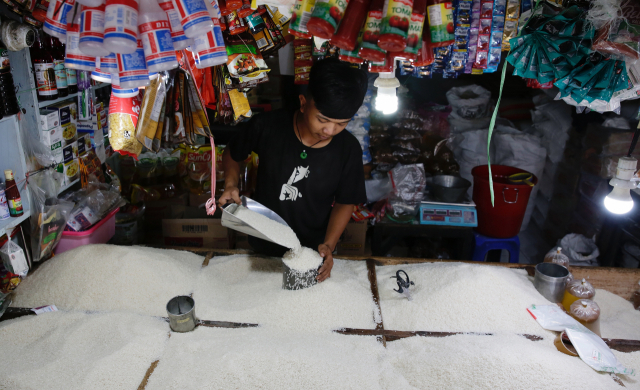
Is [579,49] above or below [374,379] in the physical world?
above

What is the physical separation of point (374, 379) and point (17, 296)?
134cm

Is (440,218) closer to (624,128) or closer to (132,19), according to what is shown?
(624,128)

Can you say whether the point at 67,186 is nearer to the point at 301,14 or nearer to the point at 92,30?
the point at 92,30

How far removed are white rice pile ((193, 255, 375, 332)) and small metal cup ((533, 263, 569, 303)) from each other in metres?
0.66

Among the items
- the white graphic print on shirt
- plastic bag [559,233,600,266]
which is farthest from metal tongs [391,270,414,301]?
plastic bag [559,233,600,266]

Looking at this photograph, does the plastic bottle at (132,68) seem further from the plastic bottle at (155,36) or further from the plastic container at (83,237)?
the plastic container at (83,237)

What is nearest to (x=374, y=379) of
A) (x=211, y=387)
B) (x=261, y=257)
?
(x=211, y=387)

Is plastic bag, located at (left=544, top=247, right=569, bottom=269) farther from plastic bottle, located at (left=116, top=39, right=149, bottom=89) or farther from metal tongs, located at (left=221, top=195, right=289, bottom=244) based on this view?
plastic bottle, located at (left=116, top=39, right=149, bottom=89)

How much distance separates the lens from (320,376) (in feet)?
3.87

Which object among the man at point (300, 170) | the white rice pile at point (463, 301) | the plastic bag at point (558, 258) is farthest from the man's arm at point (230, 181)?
the plastic bag at point (558, 258)

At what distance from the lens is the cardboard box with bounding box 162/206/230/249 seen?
2.49 m


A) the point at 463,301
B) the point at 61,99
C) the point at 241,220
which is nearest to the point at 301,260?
the point at 241,220

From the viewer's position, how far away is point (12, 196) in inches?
61.1

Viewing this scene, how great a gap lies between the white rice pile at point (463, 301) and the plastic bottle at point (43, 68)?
156 centimetres
